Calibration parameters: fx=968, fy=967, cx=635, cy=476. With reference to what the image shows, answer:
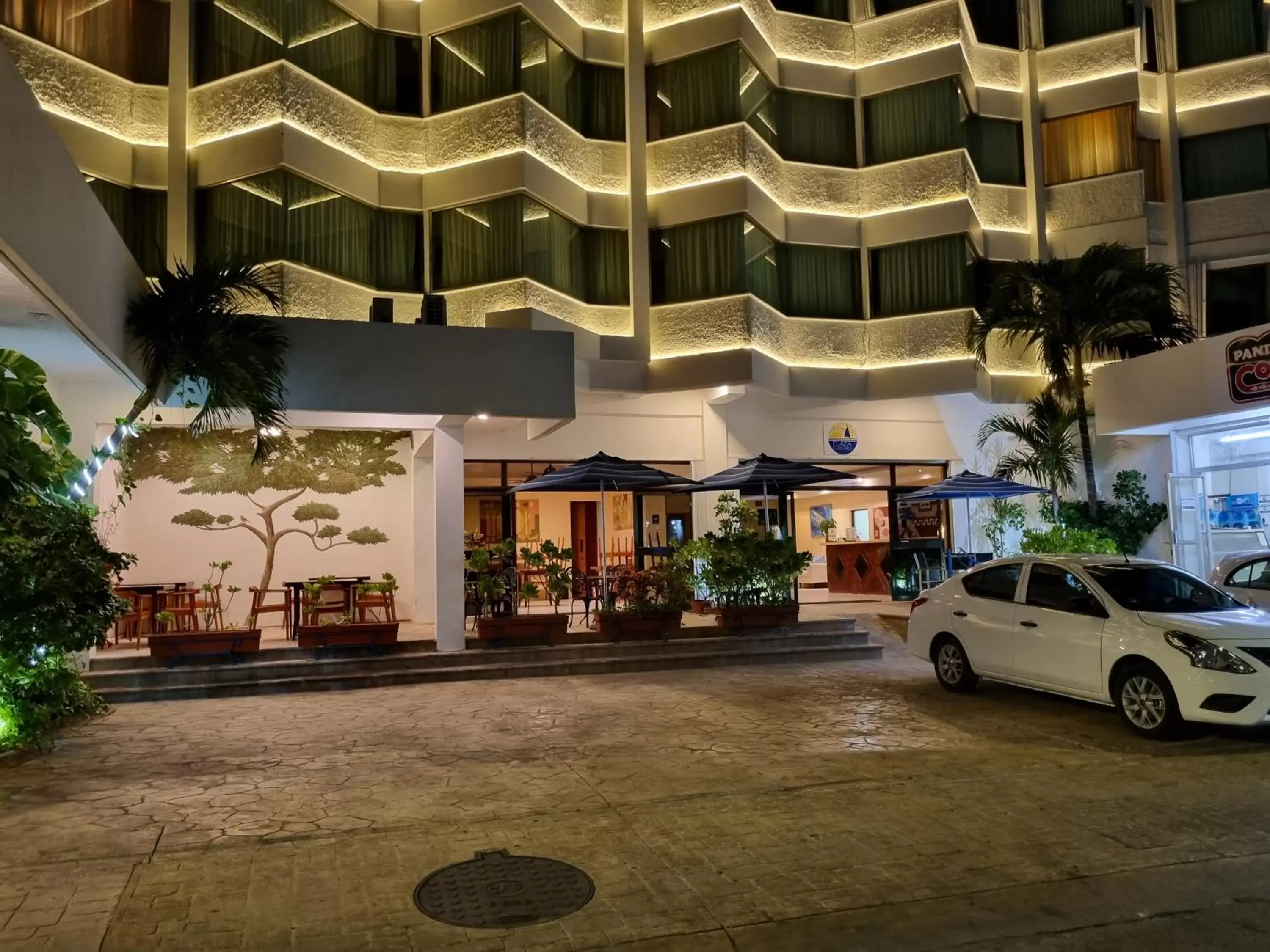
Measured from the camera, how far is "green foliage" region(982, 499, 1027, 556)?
1867 cm

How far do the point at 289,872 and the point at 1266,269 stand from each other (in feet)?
73.3

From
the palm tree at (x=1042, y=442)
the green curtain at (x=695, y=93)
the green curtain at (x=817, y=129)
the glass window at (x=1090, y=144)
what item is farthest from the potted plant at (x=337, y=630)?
the glass window at (x=1090, y=144)

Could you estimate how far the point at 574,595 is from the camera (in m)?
16.4

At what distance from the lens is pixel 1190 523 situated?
18.1 metres

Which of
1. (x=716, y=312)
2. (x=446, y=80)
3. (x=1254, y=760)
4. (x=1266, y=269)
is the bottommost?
(x=1254, y=760)

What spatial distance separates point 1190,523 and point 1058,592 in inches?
426

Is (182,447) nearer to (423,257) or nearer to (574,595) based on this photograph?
(423,257)

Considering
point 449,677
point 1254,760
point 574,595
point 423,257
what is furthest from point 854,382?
point 1254,760

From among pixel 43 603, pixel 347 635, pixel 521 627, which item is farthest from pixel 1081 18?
pixel 43 603

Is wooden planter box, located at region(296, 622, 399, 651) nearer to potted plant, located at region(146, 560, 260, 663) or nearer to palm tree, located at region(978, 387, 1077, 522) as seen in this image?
potted plant, located at region(146, 560, 260, 663)

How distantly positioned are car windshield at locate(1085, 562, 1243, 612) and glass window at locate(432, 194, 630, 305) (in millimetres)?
10094

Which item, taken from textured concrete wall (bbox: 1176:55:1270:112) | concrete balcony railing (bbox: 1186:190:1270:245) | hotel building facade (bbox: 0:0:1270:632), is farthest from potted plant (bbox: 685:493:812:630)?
textured concrete wall (bbox: 1176:55:1270:112)

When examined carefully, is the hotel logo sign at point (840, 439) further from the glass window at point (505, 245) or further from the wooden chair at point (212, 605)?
the wooden chair at point (212, 605)

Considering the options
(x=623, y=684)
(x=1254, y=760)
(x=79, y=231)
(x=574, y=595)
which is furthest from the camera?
(x=574, y=595)
